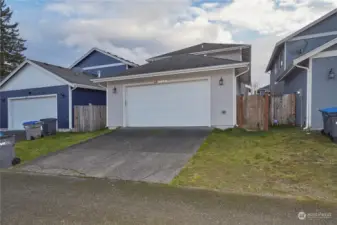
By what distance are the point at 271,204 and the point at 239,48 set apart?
1424 cm

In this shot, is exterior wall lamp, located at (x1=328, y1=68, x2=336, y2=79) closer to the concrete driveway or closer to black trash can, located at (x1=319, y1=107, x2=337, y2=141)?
black trash can, located at (x1=319, y1=107, x2=337, y2=141)

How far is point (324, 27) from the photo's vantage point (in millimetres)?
14523

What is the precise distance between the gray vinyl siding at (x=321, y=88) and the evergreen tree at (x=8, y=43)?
3522cm

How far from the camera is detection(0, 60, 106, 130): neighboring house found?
13312mm

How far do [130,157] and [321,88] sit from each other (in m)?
7.79

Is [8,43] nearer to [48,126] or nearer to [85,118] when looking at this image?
[48,126]

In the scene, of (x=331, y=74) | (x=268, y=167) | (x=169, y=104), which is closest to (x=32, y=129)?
(x=169, y=104)

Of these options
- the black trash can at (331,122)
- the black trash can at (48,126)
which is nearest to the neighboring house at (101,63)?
the black trash can at (48,126)

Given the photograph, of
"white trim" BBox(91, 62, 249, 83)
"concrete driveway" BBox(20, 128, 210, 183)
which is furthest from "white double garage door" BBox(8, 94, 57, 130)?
"concrete driveway" BBox(20, 128, 210, 183)

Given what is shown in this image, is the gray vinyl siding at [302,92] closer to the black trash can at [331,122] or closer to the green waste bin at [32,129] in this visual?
the black trash can at [331,122]

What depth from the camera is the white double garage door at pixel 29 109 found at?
1390cm

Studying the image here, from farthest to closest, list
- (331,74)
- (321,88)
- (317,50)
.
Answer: (321,88) < (317,50) < (331,74)

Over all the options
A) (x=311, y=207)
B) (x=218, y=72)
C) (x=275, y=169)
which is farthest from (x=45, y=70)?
(x=311, y=207)

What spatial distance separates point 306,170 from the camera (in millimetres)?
4789
